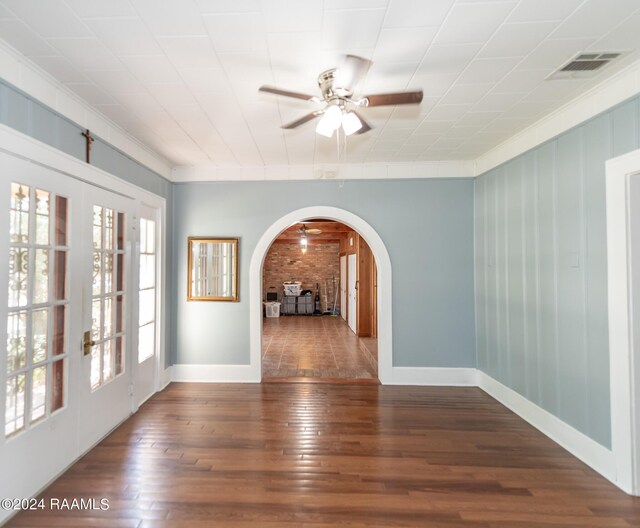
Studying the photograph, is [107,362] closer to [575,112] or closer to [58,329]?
[58,329]

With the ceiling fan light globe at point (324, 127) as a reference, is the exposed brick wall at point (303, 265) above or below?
below

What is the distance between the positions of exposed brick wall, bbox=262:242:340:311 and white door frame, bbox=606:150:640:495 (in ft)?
29.1

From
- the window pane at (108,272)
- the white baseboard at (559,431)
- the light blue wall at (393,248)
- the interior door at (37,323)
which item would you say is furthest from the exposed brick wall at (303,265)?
the interior door at (37,323)

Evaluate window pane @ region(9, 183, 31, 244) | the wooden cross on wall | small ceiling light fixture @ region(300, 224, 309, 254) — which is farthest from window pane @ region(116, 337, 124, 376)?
small ceiling light fixture @ region(300, 224, 309, 254)

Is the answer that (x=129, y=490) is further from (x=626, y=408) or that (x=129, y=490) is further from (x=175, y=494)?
(x=626, y=408)

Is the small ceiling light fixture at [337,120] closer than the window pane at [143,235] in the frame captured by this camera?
Yes

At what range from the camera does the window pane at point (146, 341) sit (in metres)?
3.47

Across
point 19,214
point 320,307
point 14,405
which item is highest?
Answer: point 19,214

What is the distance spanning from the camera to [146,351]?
141 inches

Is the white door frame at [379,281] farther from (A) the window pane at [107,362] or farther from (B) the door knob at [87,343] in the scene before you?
(B) the door knob at [87,343]

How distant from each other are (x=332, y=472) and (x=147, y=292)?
2646 mm

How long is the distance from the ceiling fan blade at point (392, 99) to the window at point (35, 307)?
7.02 feet

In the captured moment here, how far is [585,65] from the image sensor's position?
208cm

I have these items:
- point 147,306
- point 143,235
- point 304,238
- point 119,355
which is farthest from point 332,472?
point 304,238
